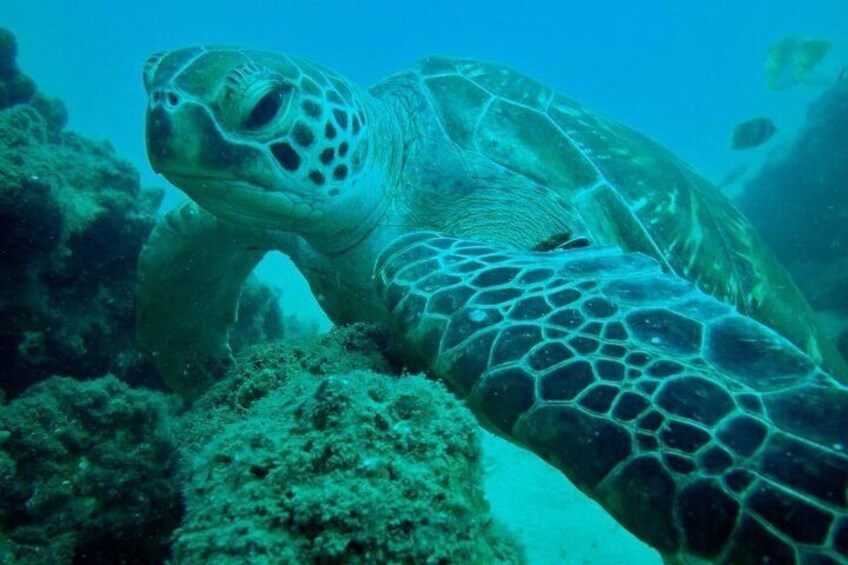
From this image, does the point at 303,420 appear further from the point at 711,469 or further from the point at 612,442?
the point at 711,469

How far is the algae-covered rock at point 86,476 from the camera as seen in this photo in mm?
1819

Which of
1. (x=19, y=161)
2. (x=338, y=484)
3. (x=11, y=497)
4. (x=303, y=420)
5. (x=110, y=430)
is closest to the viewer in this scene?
(x=338, y=484)

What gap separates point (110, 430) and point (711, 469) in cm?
217

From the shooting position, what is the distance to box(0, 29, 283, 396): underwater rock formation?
292cm

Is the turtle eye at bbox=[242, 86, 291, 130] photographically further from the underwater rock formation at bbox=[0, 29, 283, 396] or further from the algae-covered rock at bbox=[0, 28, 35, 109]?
the algae-covered rock at bbox=[0, 28, 35, 109]

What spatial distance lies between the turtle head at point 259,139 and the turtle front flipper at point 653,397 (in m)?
0.87

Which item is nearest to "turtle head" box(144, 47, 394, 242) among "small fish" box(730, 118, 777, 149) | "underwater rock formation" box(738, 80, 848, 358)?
"underwater rock formation" box(738, 80, 848, 358)

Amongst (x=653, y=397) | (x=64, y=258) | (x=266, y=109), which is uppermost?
(x=266, y=109)

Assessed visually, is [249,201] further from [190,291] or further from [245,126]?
[190,291]

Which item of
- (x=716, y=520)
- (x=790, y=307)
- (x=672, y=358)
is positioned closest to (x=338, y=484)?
(x=716, y=520)

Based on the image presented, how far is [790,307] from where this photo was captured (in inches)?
142

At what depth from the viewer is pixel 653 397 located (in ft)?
4.06

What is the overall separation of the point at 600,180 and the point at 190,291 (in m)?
2.61

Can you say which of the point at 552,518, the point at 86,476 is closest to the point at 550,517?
the point at 552,518
